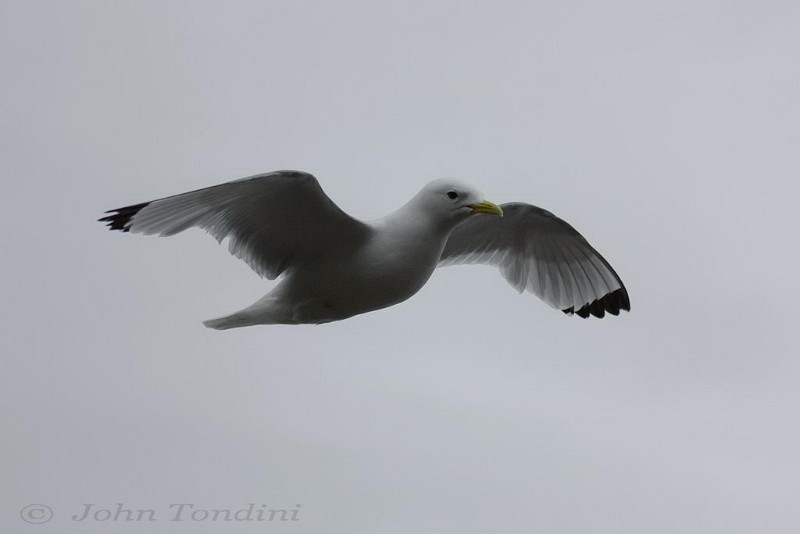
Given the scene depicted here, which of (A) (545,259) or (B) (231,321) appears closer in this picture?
(B) (231,321)

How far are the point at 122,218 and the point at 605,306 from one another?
14.5 feet

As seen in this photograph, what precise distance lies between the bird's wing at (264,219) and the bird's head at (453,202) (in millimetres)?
489

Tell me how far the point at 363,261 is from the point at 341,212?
37 cm

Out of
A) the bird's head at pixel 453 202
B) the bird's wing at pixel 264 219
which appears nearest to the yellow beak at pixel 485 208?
the bird's head at pixel 453 202

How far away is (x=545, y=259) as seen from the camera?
11.2 meters

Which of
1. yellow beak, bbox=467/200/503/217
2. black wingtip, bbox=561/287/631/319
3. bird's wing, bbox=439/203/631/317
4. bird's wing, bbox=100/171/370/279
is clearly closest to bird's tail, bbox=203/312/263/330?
bird's wing, bbox=100/171/370/279

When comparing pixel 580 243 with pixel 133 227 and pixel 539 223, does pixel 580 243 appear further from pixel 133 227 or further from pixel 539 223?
pixel 133 227

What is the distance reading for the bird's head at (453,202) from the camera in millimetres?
9180

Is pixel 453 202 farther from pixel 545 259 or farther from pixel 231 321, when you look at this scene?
pixel 545 259

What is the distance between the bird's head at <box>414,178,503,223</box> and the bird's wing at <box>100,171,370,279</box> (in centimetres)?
49

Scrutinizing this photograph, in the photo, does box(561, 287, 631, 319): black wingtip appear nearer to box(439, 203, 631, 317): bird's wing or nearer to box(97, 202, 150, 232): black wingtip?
box(439, 203, 631, 317): bird's wing

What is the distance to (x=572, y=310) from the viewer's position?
11383 millimetres

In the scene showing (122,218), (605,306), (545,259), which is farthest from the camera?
(605,306)

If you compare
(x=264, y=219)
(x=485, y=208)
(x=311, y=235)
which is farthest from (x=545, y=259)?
(x=264, y=219)
